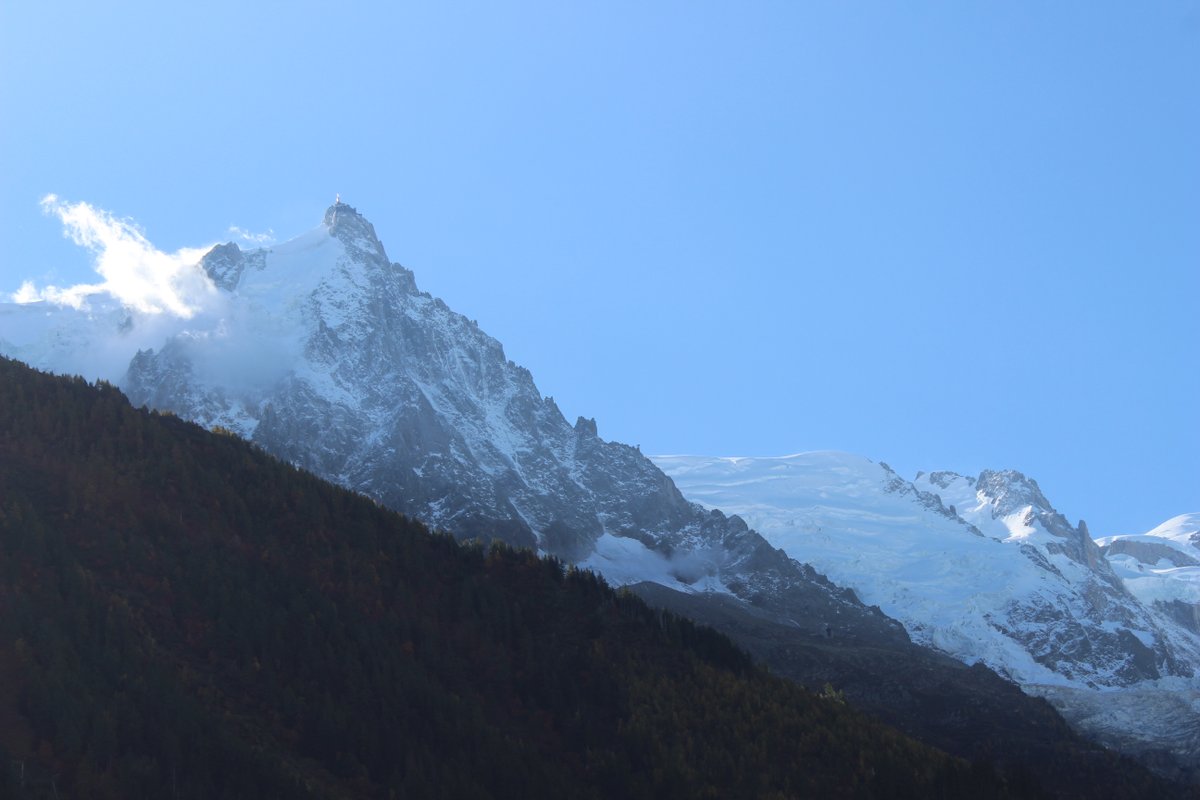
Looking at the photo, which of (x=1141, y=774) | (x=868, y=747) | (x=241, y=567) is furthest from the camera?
(x=1141, y=774)

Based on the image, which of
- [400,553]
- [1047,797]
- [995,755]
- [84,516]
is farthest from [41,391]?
[995,755]

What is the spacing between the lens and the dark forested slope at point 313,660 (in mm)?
72688

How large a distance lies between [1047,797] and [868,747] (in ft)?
45.8

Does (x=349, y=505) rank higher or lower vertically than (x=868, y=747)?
higher

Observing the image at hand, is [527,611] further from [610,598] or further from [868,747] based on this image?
[868,747]

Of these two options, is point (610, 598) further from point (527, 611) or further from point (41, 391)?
point (41, 391)

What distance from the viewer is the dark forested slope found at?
72688mm

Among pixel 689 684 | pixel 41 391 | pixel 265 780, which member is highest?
pixel 41 391

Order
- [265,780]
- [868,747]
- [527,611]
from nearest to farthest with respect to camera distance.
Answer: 1. [265,780]
2. [868,747]
3. [527,611]

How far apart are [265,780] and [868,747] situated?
44.3 meters

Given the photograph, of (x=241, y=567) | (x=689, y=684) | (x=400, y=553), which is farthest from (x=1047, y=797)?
(x=241, y=567)

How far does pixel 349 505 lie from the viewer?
11219 centimetres

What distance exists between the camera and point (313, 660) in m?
87.6

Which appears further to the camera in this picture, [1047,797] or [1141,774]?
[1141,774]
